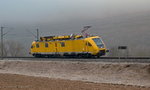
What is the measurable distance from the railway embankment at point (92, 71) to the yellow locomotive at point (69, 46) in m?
4.37

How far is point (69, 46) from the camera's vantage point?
41062mm

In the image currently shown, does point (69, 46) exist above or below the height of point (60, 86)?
above

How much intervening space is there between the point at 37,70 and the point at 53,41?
8227mm

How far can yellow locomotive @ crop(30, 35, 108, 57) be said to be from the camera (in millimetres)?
37750

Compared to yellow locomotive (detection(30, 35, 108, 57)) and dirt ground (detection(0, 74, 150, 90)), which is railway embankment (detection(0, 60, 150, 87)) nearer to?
dirt ground (detection(0, 74, 150, 90))

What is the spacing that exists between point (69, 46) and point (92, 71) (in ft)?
37.7

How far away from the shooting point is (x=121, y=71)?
27.5 metres

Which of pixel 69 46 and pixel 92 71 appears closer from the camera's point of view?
pixel 92 71

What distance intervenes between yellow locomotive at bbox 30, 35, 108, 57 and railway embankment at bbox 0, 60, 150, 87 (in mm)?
4372

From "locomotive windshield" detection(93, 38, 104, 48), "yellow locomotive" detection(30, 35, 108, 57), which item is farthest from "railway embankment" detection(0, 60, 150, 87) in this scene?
"locomotive windshield" detection(93, 38, 104, 48)

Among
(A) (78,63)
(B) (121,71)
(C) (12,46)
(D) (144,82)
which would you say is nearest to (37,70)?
(A) (78,63)

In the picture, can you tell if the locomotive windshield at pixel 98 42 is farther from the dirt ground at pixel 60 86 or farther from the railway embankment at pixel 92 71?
the dirt ground at pixel 60 86

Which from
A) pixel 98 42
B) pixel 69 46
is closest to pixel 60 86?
pixel 98 42

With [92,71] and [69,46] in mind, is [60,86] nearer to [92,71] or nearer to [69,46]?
[92,71]
